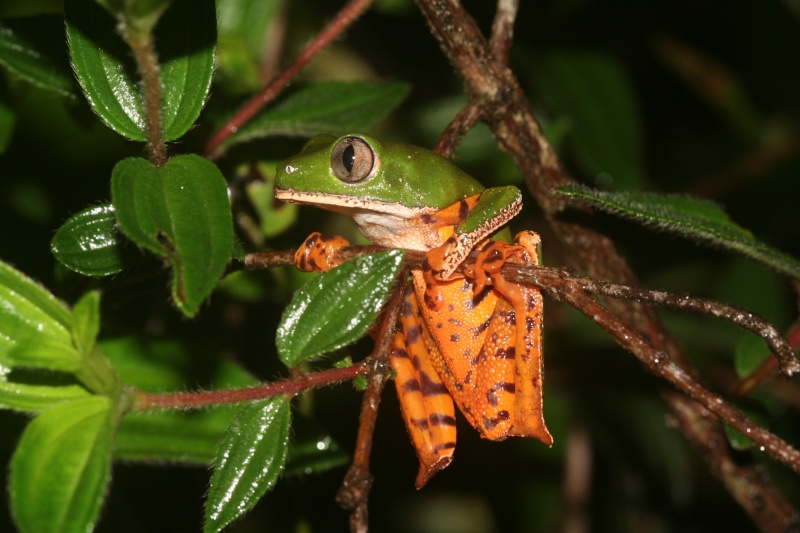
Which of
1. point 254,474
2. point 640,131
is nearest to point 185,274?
point 254,474

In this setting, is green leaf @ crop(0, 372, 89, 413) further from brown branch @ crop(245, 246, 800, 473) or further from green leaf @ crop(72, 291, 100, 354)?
brown branch @ crop(245, 246, 800, 473)

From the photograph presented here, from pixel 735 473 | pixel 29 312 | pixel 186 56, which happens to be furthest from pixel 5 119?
pixel 735 473

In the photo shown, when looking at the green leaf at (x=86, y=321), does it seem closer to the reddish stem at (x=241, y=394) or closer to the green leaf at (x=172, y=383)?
the reddish stem at (x=241, y=394)

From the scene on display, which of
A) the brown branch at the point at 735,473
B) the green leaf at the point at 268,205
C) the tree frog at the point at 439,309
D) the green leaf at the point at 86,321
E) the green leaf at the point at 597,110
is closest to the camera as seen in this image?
the green leaf at the point at 86,321

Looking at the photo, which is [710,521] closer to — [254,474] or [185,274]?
[254,474]

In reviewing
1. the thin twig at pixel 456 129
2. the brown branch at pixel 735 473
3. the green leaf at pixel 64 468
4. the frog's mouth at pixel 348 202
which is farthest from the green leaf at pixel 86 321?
the brown branch at pixel 735 473

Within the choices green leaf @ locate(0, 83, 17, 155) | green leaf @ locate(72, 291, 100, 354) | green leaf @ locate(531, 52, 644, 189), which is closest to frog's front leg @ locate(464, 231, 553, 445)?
green leaf @ locate(72, 291, 100, 354)
